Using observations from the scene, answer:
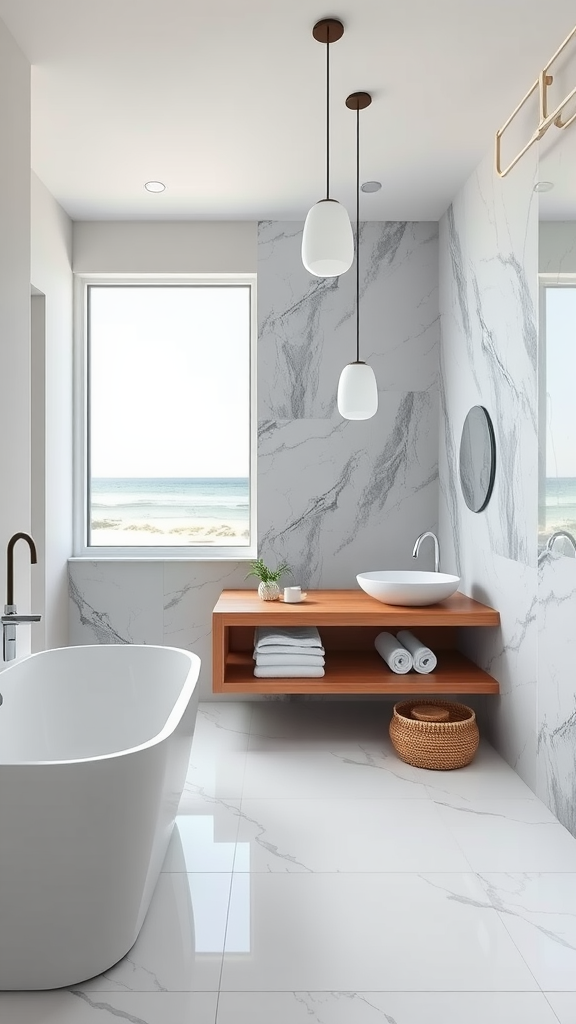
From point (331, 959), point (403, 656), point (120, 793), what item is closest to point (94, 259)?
point (403, 656)

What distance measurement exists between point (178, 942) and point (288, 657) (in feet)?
5.03

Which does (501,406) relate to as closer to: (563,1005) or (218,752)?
(218,752)

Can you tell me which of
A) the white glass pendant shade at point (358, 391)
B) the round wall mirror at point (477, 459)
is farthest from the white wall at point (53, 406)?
the round wall mirror at point (477, 459)

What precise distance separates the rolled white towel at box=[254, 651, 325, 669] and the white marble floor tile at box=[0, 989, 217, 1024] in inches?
66.0

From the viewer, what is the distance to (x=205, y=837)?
8.25 ft

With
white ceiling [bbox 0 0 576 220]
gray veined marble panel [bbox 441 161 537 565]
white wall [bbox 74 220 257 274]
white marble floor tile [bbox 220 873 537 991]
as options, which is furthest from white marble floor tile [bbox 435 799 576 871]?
white wall [bbox 74 220 257 274]

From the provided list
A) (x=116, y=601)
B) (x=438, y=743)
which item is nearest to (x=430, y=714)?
(x=438, y=743)

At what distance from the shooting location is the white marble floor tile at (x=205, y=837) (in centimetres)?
234

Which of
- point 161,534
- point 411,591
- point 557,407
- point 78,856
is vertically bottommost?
point 78,856

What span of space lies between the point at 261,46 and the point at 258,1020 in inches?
110

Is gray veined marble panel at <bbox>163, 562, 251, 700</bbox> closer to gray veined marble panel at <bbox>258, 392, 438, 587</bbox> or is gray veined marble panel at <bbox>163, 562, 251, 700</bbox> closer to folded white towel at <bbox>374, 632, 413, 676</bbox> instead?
gray veined marble panel at <bbox>258, 392, 438, 587</bbox>

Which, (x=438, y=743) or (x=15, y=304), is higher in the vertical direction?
(x=15, y=304)

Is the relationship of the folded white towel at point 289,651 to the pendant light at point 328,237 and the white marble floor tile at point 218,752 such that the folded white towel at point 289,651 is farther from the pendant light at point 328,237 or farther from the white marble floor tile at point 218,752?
the pendant light at point 328,237

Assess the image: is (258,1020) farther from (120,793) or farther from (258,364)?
(258,364)
